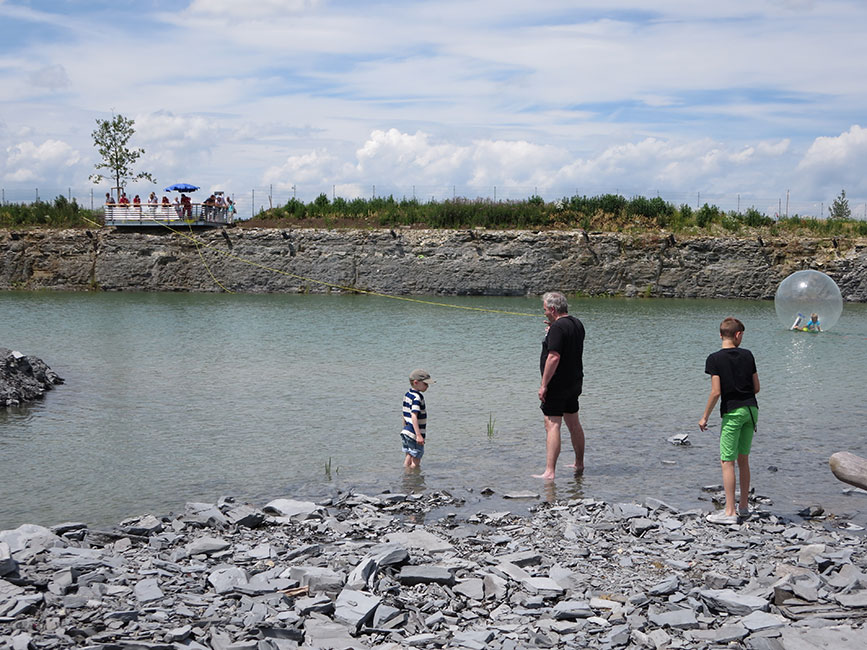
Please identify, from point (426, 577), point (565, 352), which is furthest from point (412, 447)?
point (426, 577)

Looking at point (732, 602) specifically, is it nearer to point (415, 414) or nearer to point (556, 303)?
point (556, 303)

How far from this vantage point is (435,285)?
45594 millimetres

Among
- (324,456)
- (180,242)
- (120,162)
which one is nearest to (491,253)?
(180,242)

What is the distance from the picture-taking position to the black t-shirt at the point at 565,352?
30.1 ft

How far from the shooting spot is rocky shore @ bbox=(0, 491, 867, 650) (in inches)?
191

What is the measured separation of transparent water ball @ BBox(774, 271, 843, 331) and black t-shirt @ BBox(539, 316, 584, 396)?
18544mm

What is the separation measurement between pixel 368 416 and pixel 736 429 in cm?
660

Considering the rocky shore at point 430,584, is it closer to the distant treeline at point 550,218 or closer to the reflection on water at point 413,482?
the reflection on water at point 413,482

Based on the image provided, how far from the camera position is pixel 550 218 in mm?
48625

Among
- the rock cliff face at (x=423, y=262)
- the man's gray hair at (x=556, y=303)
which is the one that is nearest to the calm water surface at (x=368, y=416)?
the man's gray hair at (x=556, y=303)

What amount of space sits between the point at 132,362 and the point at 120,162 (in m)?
37.2

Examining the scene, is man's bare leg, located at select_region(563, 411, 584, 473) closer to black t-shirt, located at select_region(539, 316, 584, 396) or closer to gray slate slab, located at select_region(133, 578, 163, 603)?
black t-shirt, located at select_region(539, 316, 584, 396)

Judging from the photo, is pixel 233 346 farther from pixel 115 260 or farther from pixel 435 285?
pixel 115 260

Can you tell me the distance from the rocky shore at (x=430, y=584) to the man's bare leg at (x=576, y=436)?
2.04m
